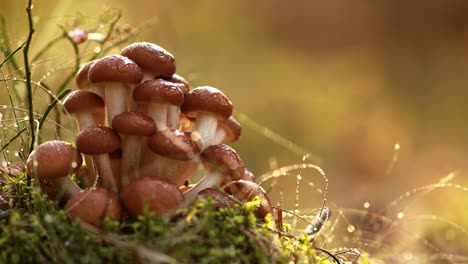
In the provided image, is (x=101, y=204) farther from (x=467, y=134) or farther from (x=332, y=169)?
(x=467, y=134)

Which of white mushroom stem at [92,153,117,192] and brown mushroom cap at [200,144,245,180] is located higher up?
brown mushroom cap at [200,144,245,180]

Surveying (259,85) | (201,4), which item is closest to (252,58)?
(259,85)

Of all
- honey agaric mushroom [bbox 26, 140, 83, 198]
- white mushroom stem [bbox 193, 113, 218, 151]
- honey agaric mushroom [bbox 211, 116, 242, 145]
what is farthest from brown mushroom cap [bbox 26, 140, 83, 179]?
honey agaric mushroom [bbox 211, 116, 242, 145]

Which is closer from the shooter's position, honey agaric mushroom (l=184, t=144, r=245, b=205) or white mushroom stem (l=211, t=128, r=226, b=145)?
honey agaric mushroom (l=184, t=144, r=245, b=205)

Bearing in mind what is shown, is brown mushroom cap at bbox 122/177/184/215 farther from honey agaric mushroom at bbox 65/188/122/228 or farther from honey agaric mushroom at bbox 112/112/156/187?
honey agaric mushroom at bbox 112/112/156/187

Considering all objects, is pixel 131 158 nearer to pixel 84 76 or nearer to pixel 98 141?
pixel 98 141

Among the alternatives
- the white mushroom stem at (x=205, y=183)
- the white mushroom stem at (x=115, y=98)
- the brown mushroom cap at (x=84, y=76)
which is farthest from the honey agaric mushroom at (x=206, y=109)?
the brown mushroom cap at (x=84, y=76)
